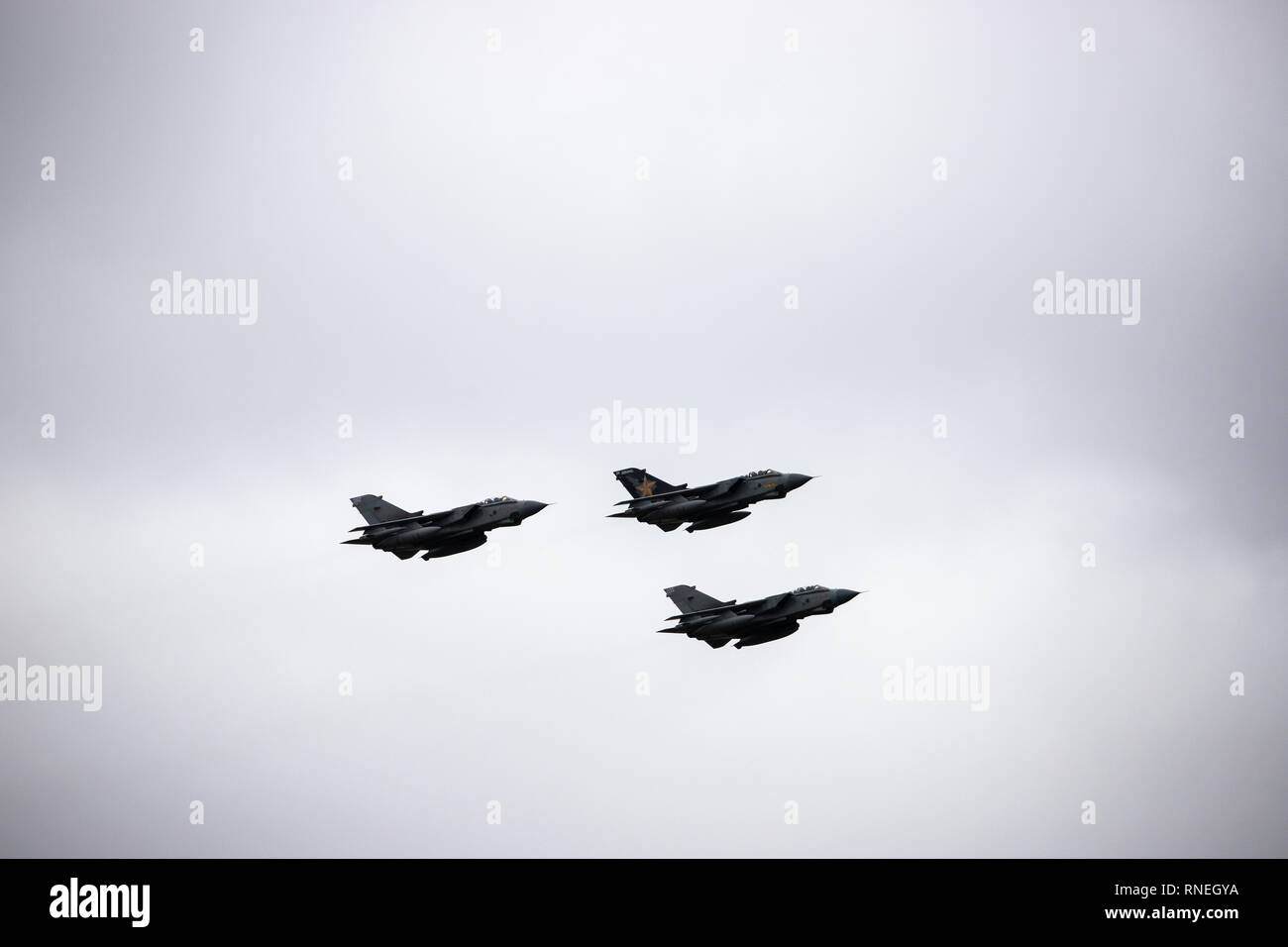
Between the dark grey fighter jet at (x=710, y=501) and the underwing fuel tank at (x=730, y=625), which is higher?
the dark grey fighter jet at (x=710, y=501)

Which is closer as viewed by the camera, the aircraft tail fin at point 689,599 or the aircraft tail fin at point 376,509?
the aircraft tail fin at point 376,509

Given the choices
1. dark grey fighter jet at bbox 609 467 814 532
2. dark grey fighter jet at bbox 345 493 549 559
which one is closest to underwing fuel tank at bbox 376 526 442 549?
dark grey fighter jet at bbox 345 493 549 559

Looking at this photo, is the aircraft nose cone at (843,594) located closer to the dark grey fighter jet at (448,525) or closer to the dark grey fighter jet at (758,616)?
the dark grey fighter jet at (758,616)

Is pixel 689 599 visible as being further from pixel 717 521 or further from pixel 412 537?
pixel 412 537

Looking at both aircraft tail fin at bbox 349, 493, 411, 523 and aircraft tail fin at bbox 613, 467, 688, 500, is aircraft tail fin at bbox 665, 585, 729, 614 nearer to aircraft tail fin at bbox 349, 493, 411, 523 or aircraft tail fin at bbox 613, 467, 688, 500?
aircraft tail fin at bbox 613, 467, 688, 500

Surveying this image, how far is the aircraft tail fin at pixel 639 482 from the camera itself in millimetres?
109000

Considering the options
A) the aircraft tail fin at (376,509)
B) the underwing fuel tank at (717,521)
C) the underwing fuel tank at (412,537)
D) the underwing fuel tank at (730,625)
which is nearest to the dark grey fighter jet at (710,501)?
the underwing fuel tank at (717,521)

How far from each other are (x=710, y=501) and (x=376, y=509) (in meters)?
22.1

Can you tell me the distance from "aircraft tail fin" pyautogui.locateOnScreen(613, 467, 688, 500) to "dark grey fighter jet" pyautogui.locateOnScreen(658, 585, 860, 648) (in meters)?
8.60

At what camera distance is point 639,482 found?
109375 mm

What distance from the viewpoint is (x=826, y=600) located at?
10431 cm

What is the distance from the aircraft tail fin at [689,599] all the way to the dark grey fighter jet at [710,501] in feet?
16.2
